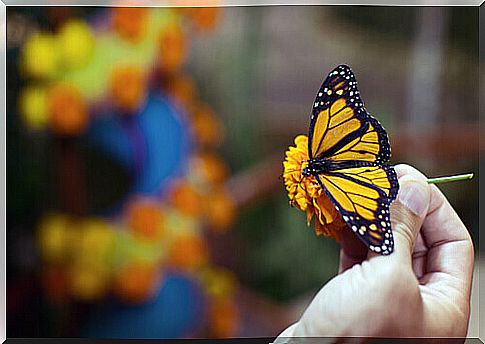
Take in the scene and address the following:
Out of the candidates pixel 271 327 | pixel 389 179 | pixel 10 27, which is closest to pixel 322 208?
pixel 389 179

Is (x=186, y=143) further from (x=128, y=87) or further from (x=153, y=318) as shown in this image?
(x=153, y=318)

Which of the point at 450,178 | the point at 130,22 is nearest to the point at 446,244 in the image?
the point at 450,178

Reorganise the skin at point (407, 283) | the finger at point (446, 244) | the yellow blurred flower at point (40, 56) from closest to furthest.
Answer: the skin at point (407, 283) < the finger at point (446, 244) < the yellow blurred flower at point (40, 56)

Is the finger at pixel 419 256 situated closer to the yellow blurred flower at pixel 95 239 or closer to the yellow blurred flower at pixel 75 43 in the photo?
the yellow blurred flower at pixel 95 239

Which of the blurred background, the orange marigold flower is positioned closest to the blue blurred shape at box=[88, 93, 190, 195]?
the blurred background

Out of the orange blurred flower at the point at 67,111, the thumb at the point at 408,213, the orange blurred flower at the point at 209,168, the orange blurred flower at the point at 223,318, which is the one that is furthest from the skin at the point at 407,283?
the orange blurred flower at the point at 67,111

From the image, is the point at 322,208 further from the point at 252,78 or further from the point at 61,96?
the point at 61,96
